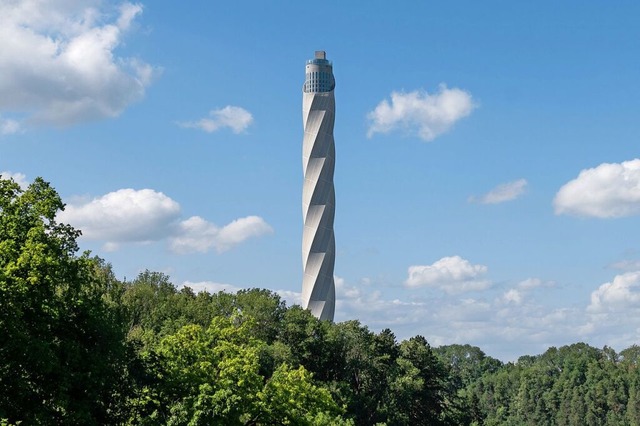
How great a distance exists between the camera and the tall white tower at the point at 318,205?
5162 inches

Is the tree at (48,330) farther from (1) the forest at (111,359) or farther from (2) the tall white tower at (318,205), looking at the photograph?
(2) the tall white tower at (318,205)

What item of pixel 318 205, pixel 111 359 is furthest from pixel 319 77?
pixel 111 359

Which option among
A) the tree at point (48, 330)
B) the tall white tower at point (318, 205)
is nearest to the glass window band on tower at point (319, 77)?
the tall white tower at point (318, 205)

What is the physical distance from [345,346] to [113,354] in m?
43.1

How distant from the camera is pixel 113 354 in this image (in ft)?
117

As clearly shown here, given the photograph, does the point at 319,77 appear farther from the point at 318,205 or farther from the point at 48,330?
the point at 48,330

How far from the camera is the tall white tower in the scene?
13112 centimetres

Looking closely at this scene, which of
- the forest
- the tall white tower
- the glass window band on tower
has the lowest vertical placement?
the forest

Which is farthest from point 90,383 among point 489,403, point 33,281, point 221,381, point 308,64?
point 489,403

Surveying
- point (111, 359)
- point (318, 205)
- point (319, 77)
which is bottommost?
point (111, 359)

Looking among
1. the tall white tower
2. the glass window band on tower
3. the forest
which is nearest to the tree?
the forest

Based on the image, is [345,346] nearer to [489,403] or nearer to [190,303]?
[190,303]

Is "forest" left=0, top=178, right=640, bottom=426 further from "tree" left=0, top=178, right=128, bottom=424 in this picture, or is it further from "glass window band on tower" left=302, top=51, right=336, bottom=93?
"glass window band on tower" left=302, top=51, right=336, bottom=93

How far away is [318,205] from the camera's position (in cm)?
13262
